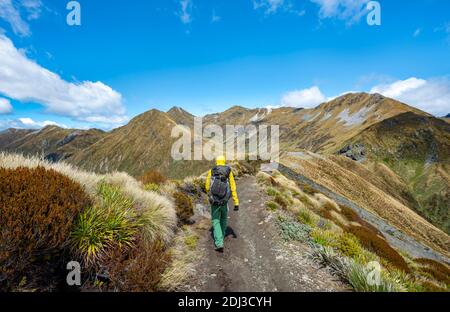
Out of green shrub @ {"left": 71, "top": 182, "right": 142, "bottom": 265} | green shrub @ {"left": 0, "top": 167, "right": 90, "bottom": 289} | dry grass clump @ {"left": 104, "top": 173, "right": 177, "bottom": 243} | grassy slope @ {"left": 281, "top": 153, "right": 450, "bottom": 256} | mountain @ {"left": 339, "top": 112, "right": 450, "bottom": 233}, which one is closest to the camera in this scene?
green shrub @ {"left": 0, "top": 167, "right": 90, "bottom": 289}

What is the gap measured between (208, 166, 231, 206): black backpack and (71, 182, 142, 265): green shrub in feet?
9.15

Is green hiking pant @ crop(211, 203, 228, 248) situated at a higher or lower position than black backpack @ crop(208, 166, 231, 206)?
lower

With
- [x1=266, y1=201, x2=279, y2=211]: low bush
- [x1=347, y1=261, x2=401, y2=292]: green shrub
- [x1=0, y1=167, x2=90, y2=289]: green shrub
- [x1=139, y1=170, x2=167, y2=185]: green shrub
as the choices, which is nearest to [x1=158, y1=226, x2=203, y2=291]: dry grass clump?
[x1=0, y1=167, x2=90, y2=289]: green shrub

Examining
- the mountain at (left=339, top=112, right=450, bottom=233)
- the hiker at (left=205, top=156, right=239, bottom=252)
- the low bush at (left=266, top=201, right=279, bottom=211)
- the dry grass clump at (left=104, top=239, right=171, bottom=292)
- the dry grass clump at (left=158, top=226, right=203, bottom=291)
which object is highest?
the mountain at (left=339, top=112, right=450, bottom=233)

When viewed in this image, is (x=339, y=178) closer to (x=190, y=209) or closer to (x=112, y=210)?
(x=190, y=209)

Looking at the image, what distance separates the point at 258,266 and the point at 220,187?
300 centimetres

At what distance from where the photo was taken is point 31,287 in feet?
15.4

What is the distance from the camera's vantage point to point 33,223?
15.7 ft

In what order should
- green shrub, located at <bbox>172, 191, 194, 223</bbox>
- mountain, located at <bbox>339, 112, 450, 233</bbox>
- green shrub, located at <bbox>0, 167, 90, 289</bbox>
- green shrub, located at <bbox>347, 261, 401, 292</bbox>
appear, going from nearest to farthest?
green shrub, located at <bbox>0, 167, 90, 289</bbox>, green shrub, located at <bbox>347, 261, 401, 292</bbox>, green shrub, located at <bbox>172, 191, 194, 223</bbox>, mountain, located at <bbox>339, 112, 450, 233</bbox>

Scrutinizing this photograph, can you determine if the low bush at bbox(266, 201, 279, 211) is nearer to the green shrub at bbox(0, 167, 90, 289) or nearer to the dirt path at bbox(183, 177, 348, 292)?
the dirt path at bbox(183, 177, 348, 292)

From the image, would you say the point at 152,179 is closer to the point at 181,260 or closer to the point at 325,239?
the point at 181,260

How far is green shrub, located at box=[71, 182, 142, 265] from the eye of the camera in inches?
224
